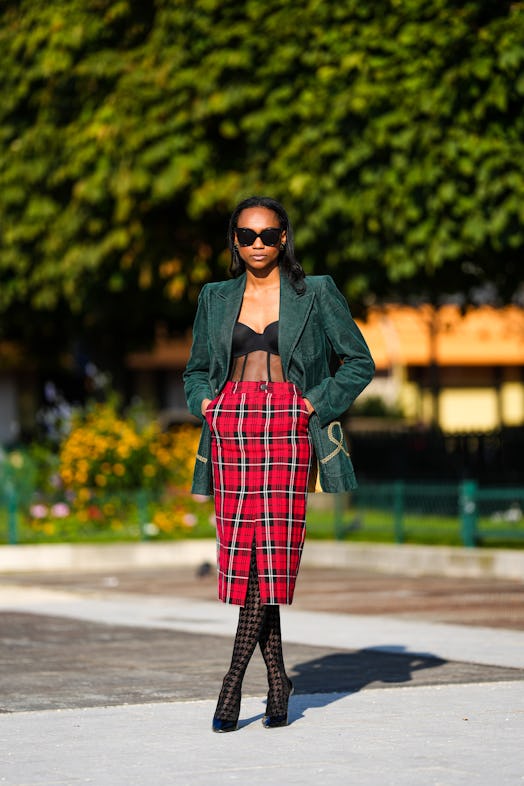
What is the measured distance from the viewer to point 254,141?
2116 cm

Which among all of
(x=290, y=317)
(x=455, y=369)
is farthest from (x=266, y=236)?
(x=455, y=369)

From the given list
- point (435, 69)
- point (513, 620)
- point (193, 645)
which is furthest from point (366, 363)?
point (435, 69)

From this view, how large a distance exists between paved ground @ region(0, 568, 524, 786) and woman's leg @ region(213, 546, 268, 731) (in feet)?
0.30

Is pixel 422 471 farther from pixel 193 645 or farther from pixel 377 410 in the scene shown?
pixel 377 410

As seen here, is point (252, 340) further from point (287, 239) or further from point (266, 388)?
point (287, 239)

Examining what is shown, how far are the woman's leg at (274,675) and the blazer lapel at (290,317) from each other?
1.00m

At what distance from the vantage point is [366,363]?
7.08 m

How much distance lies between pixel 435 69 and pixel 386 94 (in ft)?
2.02

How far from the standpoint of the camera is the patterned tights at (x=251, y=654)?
681 centimetres

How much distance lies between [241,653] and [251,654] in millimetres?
41

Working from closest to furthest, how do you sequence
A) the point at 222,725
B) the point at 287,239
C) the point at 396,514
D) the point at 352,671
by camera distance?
the point at 222,725 < the point at 287,239 < the point at 352,671 < the point at 396,514

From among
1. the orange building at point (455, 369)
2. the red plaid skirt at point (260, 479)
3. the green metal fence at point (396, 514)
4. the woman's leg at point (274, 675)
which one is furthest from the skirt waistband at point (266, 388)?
the orange building at point (455, 369)

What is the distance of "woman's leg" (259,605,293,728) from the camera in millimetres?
6891

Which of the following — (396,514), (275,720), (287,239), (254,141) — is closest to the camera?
(275,720)
